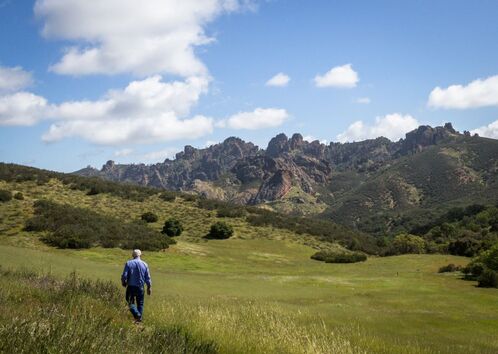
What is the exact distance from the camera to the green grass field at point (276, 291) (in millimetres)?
11984

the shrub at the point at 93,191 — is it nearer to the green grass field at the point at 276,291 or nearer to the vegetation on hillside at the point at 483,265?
the green grass field at the point at 276,291

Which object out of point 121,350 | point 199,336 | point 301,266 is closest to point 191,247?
point 301,266

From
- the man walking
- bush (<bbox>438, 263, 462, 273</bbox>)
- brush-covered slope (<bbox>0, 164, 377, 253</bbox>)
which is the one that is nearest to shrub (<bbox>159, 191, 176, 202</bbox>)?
brush-covered slope (<bbox>0, 164, 377, 253</bbox>)

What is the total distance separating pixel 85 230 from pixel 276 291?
23.4m

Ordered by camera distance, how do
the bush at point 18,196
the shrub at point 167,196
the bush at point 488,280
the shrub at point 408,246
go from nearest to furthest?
the bush at point 488,280 → the bush at point 18,196 → the shrub at point 408,246 → the shrub at point 167,196

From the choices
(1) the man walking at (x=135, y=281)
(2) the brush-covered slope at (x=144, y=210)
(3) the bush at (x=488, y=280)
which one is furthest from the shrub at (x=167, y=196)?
(1) the man walking at (x=135, y=281)

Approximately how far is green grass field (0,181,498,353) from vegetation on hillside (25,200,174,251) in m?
1.29

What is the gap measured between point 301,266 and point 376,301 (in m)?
21.5

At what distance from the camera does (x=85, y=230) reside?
45.2 meters

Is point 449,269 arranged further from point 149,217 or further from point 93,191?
point 93,191

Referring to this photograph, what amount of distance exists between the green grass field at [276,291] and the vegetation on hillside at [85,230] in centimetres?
129

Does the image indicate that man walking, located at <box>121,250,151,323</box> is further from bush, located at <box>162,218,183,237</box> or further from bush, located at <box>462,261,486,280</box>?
bush, located at <box>162,218,183,237</box>

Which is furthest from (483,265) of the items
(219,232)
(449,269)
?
(219,232)

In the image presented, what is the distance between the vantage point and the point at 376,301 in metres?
28.6
